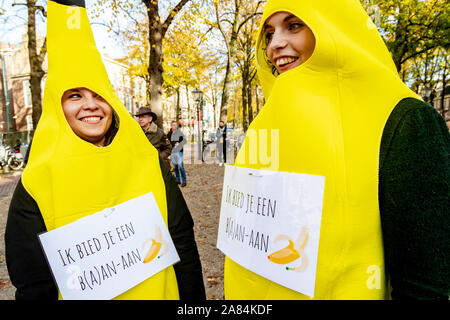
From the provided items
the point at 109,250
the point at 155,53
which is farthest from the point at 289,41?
the point at 155,53

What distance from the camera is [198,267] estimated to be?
1.71m

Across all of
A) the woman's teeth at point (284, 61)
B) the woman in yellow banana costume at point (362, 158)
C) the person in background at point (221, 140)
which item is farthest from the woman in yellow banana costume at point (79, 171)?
the person in background at point (221, 140)

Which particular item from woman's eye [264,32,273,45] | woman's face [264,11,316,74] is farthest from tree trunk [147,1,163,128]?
woman's face [264,11,316,74]

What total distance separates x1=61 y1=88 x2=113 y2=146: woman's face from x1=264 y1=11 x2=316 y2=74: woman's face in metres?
0.89

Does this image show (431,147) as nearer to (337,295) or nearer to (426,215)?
(426,215)

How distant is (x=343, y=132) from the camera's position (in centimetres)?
104

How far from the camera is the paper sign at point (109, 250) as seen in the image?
1.33 m

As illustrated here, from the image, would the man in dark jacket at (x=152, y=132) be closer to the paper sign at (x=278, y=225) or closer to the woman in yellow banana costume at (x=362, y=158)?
the paper sign at (x=278, y=225)

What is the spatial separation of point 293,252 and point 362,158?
1.33ft

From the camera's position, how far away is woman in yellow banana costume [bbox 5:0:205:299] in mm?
1361

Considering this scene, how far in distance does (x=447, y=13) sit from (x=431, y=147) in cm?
1161

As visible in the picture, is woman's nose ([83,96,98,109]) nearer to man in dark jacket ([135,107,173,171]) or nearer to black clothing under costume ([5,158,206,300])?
black clothing under costume ([5,158,206,300])

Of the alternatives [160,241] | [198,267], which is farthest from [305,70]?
[198,267]

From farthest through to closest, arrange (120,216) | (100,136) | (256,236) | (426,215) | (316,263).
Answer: (100,136)
(120,216)
(256,236)
(316,263)
(426,215)
